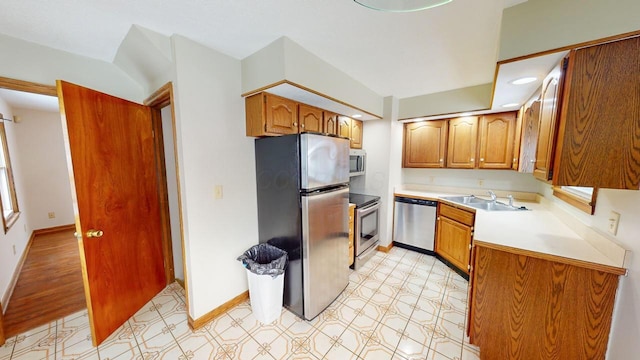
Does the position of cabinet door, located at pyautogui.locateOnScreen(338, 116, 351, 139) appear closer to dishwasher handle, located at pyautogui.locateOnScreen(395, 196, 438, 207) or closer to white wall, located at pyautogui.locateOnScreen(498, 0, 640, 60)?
dishwasher handle, located at pyautogui.locateOnScreen(395, 196, 438, 207)

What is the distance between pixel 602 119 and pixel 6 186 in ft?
19.3

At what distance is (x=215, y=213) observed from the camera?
1.82 metres

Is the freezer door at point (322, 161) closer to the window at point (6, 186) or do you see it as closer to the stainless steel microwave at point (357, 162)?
the stainless steel microwave at point (357, 162)

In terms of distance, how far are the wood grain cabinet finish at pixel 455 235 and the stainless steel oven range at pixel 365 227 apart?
0.80 m

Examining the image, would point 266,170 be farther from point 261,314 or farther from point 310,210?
point 261,314

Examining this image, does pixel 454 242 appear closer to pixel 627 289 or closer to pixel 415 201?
pixel 415 201

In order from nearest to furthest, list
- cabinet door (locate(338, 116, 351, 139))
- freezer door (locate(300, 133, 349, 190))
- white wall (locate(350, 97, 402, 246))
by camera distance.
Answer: freezer door (locate(300, 133, 349, 190)) → cabinet door (locate(338, 116, 351, 139)) → white wall (locate(350, 97, 402, 246))

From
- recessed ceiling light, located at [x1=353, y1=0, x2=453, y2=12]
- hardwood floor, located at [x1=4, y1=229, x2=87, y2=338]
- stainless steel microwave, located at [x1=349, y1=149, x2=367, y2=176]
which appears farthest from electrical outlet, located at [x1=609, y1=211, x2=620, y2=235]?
hardwood floor, located at [x1=4, y1=229, x2=87, y2=338]

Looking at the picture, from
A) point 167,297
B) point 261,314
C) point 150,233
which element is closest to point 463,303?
point 261,314

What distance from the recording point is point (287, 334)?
1.73 metres

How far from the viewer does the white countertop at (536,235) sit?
1210mm

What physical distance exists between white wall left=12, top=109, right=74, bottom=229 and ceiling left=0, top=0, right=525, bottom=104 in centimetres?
364

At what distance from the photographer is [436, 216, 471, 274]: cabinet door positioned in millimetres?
2402

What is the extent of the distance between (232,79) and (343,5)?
3.61ft
